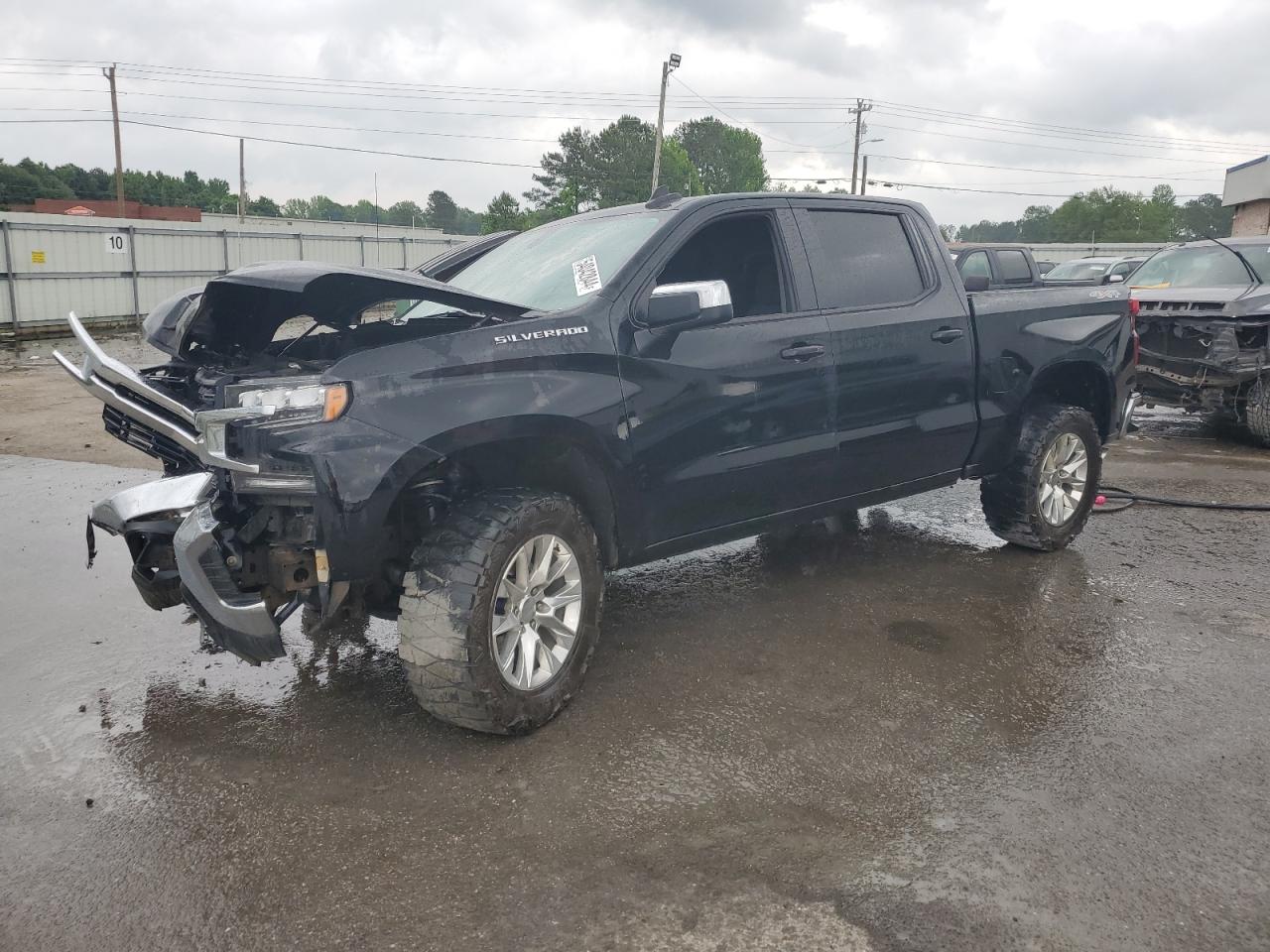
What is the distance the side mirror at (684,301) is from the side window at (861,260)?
974 millimetres

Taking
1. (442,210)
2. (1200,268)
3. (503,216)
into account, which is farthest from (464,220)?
(1200,268)

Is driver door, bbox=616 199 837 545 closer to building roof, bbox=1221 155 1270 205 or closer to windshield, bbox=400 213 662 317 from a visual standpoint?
windshield, bbox=400 213 662 317

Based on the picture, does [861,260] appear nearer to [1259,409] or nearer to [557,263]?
[557,263]

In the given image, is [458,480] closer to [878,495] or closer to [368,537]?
[368,537]

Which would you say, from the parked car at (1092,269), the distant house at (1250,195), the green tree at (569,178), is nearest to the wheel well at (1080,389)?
the parked car at (1092,269)

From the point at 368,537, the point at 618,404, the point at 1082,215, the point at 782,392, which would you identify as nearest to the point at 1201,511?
the point at 782,392

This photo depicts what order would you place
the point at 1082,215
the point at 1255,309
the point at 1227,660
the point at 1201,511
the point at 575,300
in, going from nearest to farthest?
the point at 575,300
the point at 1227,660
the point at 1201,511
the point at 1255,309
the point at 1082,215

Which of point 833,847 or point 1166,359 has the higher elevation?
point 1166,359

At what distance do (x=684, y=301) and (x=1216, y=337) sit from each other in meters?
7.35

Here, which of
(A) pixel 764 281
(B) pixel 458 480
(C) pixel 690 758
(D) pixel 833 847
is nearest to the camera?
(D) pixel 833 847

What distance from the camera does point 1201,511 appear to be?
259 inches

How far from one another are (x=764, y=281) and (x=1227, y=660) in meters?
2.51

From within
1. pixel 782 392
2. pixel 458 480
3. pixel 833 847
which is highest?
pixel 782 392

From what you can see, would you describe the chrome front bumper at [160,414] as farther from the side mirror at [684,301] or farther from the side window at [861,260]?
the side window at [861,260]
